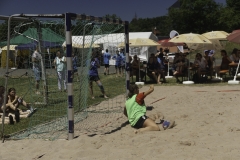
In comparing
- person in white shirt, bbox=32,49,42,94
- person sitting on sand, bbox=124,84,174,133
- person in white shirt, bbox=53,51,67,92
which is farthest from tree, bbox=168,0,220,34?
person sitting on sand, bbox=124,84,174,133

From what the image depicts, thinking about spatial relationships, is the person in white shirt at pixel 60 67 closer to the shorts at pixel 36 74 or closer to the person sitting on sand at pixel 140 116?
the shorts at pixel 36 74

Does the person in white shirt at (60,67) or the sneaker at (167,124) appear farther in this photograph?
the person in white shirt at (60,67)

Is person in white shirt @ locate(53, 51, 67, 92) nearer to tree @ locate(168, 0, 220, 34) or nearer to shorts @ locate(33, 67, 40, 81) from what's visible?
shorts @ locate(33, 67, 40, 81)

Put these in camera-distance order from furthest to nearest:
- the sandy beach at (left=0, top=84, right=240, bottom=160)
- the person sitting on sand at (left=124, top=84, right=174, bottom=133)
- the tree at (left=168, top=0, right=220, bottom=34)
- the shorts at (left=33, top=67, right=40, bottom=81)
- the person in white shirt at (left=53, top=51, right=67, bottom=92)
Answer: the tree at (left=168, top=0, right=220, bottom=34), the person in white shirt at (left=53, top=51, right=67, bottom=92), the shorts at (left=33, top=67, right=40, bottom=81), the person sitting on sand at (left=124, top=84, right=174, bottom=133), the sandy beach at (left=0, top=84, right=240, bottom=160)

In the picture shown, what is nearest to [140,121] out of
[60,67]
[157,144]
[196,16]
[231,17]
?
A: [157,144]

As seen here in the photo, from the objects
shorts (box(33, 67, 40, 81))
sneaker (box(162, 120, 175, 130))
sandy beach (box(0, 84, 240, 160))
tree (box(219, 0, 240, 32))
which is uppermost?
tree (box(219, 0, 240, 32))

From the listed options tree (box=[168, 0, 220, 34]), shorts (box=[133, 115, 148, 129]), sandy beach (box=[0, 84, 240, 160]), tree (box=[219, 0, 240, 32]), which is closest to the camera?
sandy beach (box=[0, 84, 240, 160])

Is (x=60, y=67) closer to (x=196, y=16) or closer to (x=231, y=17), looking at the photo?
(x=231, y=17)

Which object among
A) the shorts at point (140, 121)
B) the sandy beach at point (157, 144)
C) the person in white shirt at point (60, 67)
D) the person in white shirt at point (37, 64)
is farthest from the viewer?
the person in white shirt at point (60, 67)

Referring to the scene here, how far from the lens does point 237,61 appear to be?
1798 centimetres

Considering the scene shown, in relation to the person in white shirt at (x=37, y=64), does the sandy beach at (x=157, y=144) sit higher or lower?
lower

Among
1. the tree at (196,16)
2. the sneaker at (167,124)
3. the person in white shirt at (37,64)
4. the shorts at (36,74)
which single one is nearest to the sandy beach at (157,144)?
the sneaker at (167,124)

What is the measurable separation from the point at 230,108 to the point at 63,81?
5.63m

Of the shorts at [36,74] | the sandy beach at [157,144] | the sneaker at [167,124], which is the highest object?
the shorts at [36,74]
